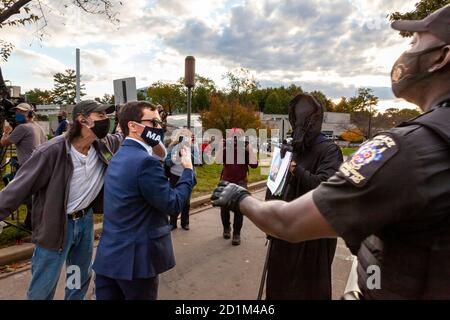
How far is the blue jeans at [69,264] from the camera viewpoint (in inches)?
108

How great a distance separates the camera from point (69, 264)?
313cm

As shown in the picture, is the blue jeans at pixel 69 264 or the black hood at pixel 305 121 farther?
the black hood at pixel 305 121

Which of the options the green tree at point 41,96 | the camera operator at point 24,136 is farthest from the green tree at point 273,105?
the camera operator at point 24,136

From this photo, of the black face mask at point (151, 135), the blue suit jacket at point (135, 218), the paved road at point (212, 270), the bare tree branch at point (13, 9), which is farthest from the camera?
the bare tree branch at point (13, 9)

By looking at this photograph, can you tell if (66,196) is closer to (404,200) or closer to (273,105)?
(404,200)

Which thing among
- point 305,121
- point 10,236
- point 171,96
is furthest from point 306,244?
point 171,96

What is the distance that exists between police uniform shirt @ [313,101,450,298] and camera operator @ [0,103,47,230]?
5708 mm

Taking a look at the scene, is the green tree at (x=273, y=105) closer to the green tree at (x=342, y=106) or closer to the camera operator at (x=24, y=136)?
the green tree at (x=342, y=106)

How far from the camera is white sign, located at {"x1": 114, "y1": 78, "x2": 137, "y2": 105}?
5801 millimetres

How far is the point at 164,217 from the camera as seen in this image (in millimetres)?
2607

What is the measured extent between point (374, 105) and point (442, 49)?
65.3 metres

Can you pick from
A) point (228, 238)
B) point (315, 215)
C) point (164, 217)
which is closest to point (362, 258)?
point (315, 215)

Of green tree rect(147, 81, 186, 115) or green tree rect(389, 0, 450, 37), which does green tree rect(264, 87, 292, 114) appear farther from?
green tree rect(389, 0, 450, 37)
